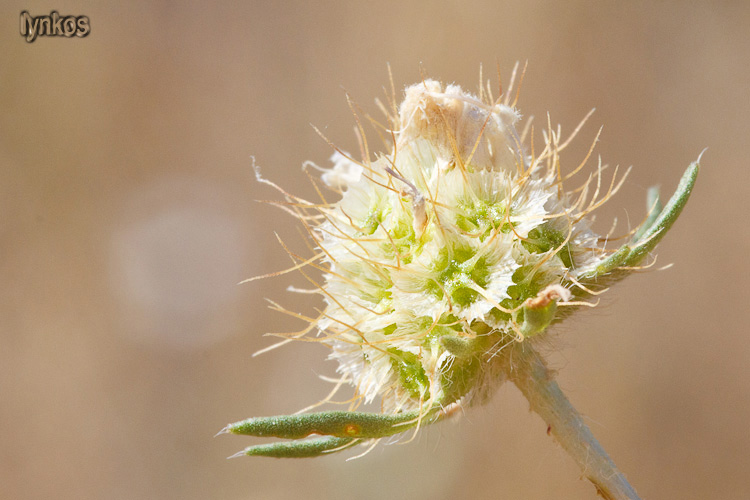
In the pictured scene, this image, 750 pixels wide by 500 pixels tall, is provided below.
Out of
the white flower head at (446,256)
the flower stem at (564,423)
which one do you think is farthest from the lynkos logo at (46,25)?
the flower stem at (564,423)

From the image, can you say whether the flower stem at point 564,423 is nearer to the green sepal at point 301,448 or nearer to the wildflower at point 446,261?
the wildflower at point 446,261

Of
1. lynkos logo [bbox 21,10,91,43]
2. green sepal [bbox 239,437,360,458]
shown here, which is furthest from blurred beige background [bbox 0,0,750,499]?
green sepal [bbox 239,437,360,458]

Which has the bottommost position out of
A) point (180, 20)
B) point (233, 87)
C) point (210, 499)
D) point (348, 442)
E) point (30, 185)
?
point (210, 499)

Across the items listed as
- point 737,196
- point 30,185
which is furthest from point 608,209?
point 30,185

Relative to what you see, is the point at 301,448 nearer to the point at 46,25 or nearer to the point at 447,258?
the point at 447,258

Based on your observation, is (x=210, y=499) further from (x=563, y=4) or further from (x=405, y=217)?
(x=563, y=4)

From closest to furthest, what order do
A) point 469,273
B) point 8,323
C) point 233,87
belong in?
point 469,273, point 8,323, point 233,87

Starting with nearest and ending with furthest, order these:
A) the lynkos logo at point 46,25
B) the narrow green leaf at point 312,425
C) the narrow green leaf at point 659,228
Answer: the narrow green leaf at point 312,425
the narrow green leaf at point 659,228
the lynkos logo at point 46,25
